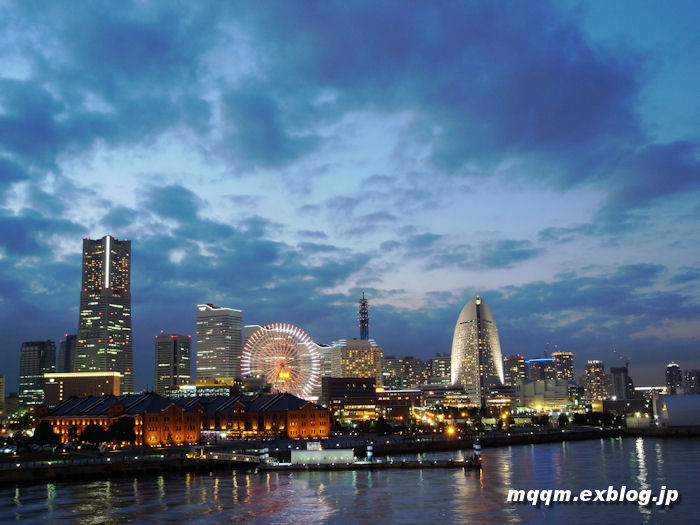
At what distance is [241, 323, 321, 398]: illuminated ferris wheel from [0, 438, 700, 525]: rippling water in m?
74.7

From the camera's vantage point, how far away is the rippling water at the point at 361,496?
57469 mm

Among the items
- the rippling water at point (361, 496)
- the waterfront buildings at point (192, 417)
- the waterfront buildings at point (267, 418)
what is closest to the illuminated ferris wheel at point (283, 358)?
the waterfront buildings at point (192, 417)

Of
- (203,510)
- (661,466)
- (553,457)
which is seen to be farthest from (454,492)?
(553,457)

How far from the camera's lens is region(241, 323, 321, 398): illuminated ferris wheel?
557 feet

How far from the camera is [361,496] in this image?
6888 centimetres

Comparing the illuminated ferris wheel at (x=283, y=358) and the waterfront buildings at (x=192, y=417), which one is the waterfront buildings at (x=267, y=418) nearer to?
the waterfront buildings at (x=192, y=417)

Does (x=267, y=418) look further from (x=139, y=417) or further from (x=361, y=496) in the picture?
(x=361, y=496)

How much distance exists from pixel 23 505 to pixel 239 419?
86.6 metres

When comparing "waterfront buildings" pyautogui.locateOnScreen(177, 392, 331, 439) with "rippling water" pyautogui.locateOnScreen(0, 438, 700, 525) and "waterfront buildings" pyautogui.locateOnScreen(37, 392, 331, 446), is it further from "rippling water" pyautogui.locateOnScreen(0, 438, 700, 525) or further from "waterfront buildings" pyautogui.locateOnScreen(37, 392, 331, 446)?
"rippling water" pyautogui.locateOnScreen(0, 438, 700, 525)

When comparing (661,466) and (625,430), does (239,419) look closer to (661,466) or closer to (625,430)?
(661,466)

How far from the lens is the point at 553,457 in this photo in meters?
115

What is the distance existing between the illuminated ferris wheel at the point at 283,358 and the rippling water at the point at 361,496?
7466 centimetres

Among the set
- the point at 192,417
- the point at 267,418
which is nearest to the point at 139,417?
the point at 192,417

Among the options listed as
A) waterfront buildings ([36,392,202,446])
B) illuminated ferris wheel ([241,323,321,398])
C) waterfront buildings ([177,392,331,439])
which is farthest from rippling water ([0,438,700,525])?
illuminated ferris wheel ([241,323,321,398])
